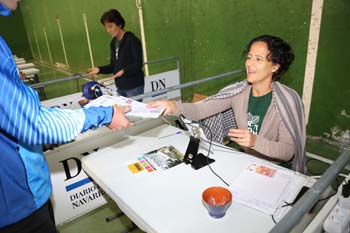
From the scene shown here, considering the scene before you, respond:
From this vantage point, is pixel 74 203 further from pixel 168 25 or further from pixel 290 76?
pixel 168 25

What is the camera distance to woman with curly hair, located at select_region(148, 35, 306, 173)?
1545 millimetres

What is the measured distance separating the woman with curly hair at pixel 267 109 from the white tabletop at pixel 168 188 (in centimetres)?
17

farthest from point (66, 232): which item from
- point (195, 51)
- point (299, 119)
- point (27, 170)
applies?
point (195, 51)

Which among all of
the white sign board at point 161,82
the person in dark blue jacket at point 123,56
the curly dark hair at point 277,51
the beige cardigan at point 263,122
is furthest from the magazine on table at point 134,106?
the white sign board at point 161,82

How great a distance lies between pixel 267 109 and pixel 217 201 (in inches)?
31.3

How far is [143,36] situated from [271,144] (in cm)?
390

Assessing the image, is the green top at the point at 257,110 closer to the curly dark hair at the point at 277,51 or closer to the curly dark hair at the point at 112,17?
the curly dark hair at the point at 277,51

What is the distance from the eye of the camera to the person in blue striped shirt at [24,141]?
3.06 ft

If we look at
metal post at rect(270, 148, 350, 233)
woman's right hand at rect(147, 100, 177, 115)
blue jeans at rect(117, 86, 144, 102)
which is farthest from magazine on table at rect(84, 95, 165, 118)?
blue jeans at rect(117, 86, 144, 102)

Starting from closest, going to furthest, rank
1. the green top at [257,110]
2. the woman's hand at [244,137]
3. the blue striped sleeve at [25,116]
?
the blue striped sleeve at [25,116], the woman's hand at [244,137], the green top at [257,110]

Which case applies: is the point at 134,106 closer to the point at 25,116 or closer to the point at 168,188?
the point at 168,188

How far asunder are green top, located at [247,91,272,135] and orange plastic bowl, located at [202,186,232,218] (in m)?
0.70

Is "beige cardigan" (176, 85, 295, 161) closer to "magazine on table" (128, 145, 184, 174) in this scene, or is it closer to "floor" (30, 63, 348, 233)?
"magazine on table" (128, 145, 184, 174)

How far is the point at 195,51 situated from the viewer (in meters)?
4.07
